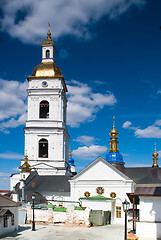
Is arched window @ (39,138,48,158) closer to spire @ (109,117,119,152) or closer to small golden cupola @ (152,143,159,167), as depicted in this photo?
spire @ (109,117,119,152)

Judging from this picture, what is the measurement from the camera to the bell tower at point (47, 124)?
46031mm

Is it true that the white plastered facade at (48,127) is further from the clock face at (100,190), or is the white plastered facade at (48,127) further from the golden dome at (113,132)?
the clock face at (100,190)

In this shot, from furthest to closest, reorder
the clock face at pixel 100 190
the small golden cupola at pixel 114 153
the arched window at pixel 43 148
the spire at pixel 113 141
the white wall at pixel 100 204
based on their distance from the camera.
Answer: the arched window at pixel 43 148, the spire at pixel 113 141, the small golden cupola at pixel 114 153, the clock face at pixel 100 190, the white wall at pixel 100 204

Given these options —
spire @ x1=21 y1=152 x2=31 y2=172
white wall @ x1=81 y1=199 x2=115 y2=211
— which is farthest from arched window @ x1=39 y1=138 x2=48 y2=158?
white wall @ x1=81 y1=199 x2=115 y2=211

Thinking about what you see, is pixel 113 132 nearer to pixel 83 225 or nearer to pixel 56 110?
pixel 56 110

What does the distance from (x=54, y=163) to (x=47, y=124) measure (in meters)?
5.64

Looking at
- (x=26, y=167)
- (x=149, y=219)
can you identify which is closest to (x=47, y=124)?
(x=26, y=167)

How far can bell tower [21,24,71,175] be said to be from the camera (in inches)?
1812

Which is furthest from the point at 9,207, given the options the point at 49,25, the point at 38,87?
the point at 49,25

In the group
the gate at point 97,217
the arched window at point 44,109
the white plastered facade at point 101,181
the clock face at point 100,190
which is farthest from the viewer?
the arched window at point 44,109

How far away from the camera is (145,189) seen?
21.0 meters

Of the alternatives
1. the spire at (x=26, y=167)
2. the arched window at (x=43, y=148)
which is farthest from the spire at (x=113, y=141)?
the spire at (x=26, y=167)

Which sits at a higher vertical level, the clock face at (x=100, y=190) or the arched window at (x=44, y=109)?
the arched window at (x=44, y=109)

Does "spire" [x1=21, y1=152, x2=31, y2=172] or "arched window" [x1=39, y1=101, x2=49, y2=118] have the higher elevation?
"arched window" [x1=39, y1=101, x2=49, y2=118]
